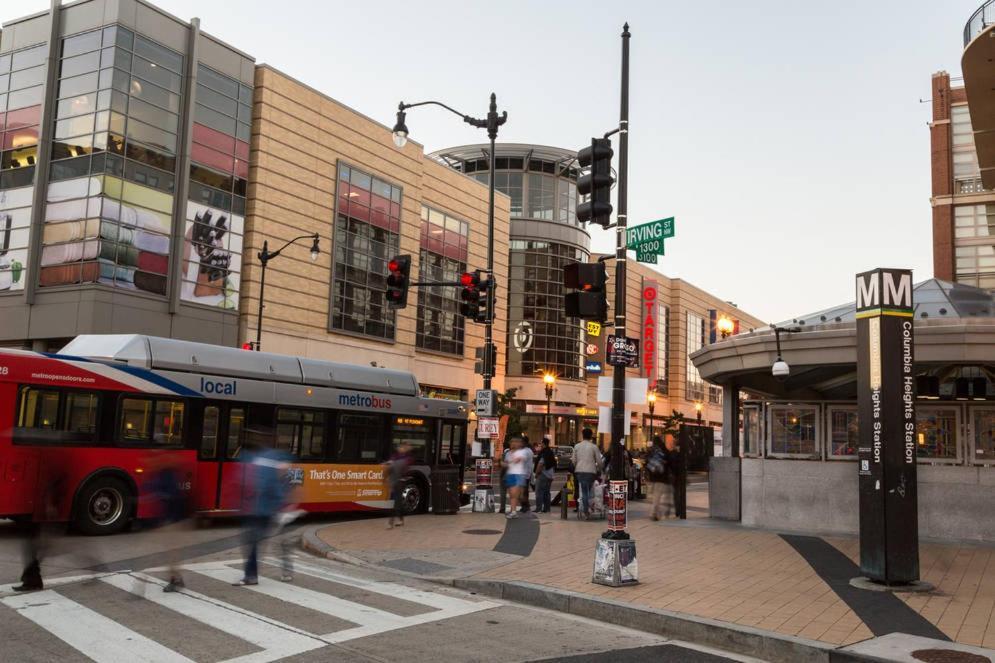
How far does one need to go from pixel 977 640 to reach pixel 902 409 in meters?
3.32

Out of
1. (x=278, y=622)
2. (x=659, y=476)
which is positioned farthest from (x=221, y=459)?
(x=659, y=476)

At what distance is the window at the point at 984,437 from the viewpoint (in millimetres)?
14477

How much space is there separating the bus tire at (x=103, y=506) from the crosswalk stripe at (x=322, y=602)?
4.31m

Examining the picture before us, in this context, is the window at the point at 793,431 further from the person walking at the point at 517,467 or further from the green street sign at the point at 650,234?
the green street sign at the point at 650,234

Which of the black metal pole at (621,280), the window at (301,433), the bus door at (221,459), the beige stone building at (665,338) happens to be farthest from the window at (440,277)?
the black metal pole at (621,280)

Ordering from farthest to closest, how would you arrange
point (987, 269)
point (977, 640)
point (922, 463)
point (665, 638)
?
1. point (987, 269)
2. point (922, 463)
3. point (665, 638)
4. point (977, 640)

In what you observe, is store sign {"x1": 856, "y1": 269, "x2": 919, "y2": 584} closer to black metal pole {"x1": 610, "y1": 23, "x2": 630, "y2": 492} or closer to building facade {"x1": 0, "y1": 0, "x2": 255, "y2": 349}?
black metal pole {"x1": 610, "y1": 23, "x2": 630, "y2": 492}

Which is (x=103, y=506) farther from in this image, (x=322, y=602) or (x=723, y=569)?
(x=723, y=569)

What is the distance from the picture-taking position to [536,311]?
232ft

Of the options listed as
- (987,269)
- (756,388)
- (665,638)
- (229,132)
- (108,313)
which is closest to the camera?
(665,638)

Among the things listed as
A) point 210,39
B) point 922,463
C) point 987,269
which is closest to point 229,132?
point 210,39

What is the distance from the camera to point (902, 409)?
10.1 metres

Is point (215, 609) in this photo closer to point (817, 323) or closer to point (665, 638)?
point (665, 638)

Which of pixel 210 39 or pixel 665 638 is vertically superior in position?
pixel 210 39
